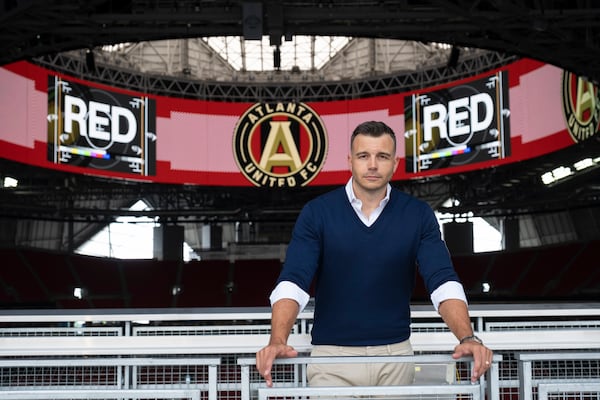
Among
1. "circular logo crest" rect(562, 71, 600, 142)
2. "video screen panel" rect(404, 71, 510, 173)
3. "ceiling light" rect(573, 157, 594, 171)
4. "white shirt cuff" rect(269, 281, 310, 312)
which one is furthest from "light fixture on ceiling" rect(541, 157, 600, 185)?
"white shirt cuff" rect(269, 281, 310, 312)

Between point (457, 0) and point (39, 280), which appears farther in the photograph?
point (39, 280)

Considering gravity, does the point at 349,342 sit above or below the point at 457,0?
below

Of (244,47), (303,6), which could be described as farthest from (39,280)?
(303,6)

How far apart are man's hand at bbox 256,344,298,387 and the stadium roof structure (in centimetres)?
1233

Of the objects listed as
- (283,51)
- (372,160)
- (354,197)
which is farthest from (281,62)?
(372,160)

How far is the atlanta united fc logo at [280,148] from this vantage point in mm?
29297

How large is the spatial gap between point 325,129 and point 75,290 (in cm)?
1084

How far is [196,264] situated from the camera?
34.7m

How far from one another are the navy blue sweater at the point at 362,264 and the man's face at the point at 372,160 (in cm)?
16

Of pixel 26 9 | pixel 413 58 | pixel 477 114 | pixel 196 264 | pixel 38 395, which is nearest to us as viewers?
pixel 38 395

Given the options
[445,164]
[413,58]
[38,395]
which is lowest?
[38,395]

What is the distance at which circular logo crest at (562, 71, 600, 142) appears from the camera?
78.1 feet

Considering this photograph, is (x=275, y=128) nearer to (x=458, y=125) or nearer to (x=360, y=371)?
(x=458, y=125)

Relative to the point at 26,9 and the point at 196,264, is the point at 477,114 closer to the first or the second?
the point at 196,264
